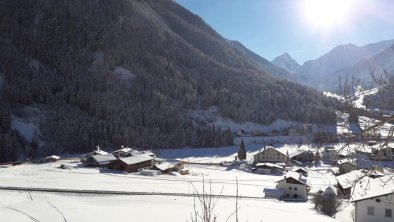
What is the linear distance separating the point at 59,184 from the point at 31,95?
7247 cm

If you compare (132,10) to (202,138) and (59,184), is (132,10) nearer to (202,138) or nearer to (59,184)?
(202,138)

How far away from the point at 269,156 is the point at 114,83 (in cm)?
7082

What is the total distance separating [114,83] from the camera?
134 metres

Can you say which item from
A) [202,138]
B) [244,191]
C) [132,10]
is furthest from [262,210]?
[132,10]

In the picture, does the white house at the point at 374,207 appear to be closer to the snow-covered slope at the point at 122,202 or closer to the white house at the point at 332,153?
the snow-covered slope at the point at 122,202

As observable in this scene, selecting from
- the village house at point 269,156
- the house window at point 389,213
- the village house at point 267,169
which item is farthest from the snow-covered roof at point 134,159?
the house window at point 389,213

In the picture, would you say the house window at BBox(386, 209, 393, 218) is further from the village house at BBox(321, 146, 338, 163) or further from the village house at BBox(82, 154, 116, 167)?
the village house at BBox(82, 154, 116, 167)

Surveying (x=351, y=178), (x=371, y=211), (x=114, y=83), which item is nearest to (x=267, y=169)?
(x=351, y=178)

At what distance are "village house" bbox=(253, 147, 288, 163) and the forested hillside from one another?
1571 cm

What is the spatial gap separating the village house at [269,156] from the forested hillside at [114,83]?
619 inches

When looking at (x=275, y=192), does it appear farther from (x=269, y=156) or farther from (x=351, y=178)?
(x=269, y=156)

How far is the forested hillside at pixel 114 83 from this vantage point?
101 m

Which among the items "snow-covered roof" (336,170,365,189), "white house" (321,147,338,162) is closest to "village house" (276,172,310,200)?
"snow-covered roof" (336,170,365,189)

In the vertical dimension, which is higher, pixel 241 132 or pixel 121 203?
pixel 241 132
